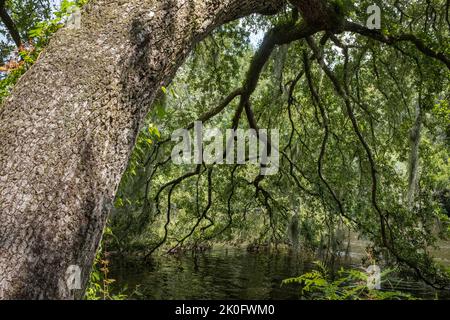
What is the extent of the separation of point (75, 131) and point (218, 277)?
12681 mm

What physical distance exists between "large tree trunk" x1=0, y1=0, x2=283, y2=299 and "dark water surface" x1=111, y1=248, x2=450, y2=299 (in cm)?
849

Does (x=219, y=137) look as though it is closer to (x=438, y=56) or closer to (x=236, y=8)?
(x=438, y=56)

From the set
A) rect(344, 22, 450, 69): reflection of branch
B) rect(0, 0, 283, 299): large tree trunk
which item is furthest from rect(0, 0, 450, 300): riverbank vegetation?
rect(0, 0, 283, 299): large tree trunk

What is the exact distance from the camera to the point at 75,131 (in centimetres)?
161

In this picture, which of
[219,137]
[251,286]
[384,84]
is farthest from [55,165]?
[251,286]

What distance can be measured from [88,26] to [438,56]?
4278 millimetres

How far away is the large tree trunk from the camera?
4.53 ft

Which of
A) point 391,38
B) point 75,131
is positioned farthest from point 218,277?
point 75,131

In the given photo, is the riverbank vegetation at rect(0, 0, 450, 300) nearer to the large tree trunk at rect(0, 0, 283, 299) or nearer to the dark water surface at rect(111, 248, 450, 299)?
the large tree trunk at rect(0, 0, 283, 299)

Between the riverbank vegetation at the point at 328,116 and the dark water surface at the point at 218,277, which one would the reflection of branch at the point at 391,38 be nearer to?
the riverbank vegetation at the point at 328,116

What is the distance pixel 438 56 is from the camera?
4.61 meters

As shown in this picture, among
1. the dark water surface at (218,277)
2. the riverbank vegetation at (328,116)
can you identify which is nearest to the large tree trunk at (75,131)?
the riverbank vegetation at (328,116)

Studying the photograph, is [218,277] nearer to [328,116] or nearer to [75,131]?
[328,116]

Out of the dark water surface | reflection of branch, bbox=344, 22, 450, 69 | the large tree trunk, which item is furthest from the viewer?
the dark water surface
